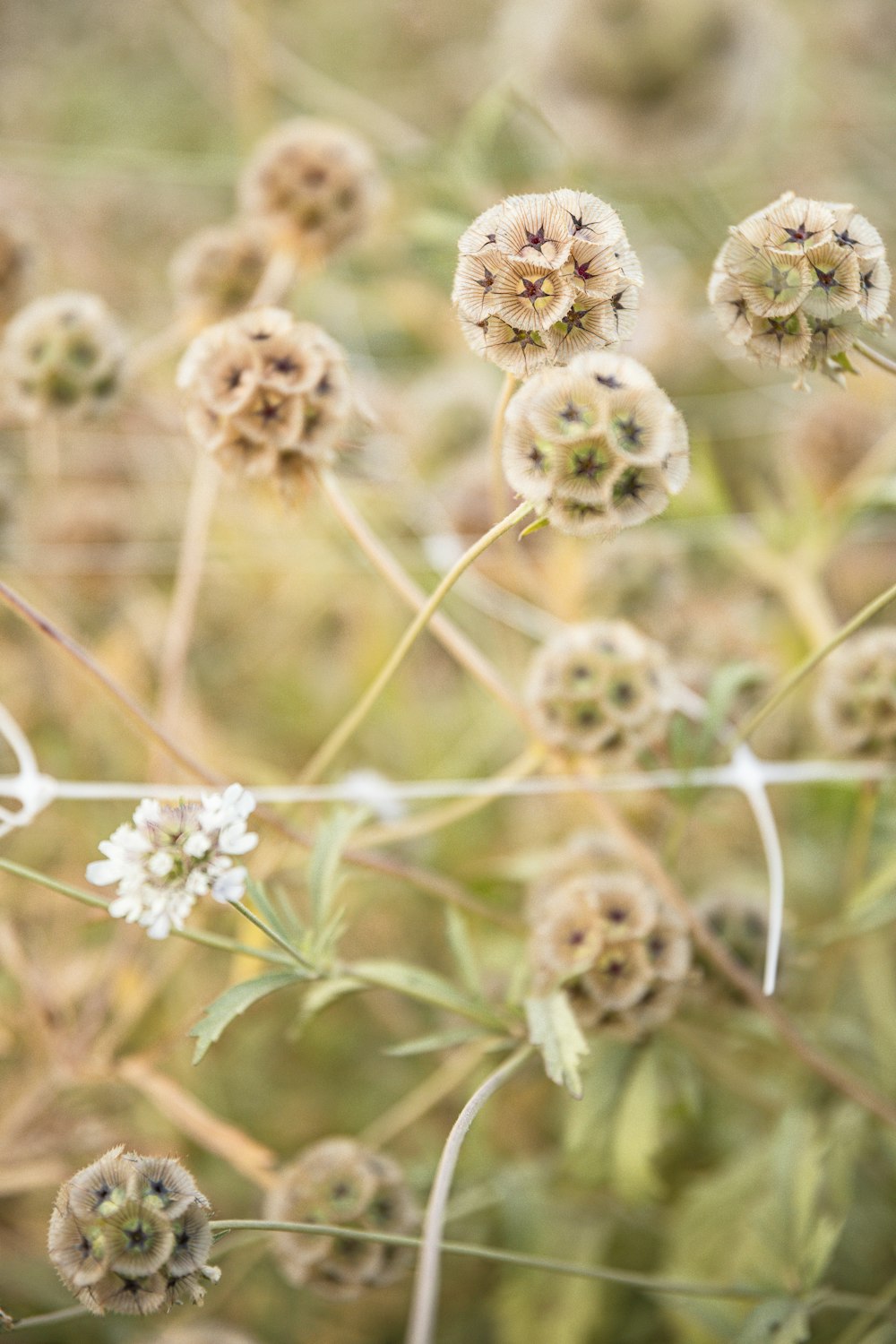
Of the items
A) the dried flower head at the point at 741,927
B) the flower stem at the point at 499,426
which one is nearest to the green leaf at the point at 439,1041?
the dried flower head at the point at 741,927

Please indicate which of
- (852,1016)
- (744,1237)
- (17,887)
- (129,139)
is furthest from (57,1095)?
(129,139)

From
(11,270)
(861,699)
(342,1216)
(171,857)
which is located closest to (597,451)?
(171,857)

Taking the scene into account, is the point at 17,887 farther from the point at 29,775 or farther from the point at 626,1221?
the point at 626,1221

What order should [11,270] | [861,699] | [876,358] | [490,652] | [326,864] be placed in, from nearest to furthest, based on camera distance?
[876,358] → [326,864] → [861,699] → [11,270] → [490,652]

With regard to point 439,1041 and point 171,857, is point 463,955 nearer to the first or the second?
point 439,1041

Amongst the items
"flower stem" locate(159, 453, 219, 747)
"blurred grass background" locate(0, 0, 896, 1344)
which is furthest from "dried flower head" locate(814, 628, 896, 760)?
"flower stem" locate(159, 453, 219, 747)
